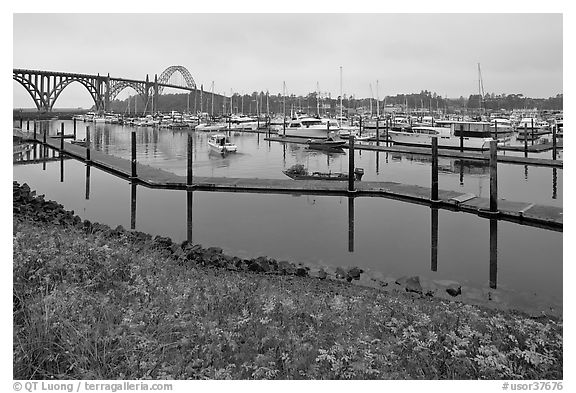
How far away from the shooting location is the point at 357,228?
20.9m

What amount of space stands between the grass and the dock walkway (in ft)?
38.1

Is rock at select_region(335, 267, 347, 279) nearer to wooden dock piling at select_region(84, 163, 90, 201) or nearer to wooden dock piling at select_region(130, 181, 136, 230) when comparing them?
wooden dock piling at select_region(130, 181, 136, 230)

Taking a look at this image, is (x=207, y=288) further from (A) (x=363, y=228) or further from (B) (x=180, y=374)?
(A) (x=363, y=228)

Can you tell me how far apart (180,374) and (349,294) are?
6.49m

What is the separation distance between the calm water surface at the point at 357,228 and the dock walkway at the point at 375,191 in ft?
2.39

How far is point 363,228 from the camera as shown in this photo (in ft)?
68.5

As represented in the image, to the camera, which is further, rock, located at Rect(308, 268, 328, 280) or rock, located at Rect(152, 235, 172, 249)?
rock, located at Rect(152, 235, 172, 249)

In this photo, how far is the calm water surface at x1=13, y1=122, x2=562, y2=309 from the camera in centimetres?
1564

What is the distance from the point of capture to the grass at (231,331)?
6.81 meters

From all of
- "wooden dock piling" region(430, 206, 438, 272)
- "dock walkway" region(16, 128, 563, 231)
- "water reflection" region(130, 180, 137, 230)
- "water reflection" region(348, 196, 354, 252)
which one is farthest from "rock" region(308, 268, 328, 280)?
"dock walkway" region(16, 128, 563, 231)

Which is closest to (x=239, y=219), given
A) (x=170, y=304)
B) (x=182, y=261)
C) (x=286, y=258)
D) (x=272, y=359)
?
(x=286, y=258)

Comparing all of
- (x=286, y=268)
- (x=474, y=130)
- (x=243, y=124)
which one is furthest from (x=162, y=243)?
(x=243, y=124)

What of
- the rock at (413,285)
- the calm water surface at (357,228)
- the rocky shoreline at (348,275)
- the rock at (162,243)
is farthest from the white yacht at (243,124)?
the rock at (413,285)

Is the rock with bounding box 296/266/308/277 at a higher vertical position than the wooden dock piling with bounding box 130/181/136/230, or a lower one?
lower
